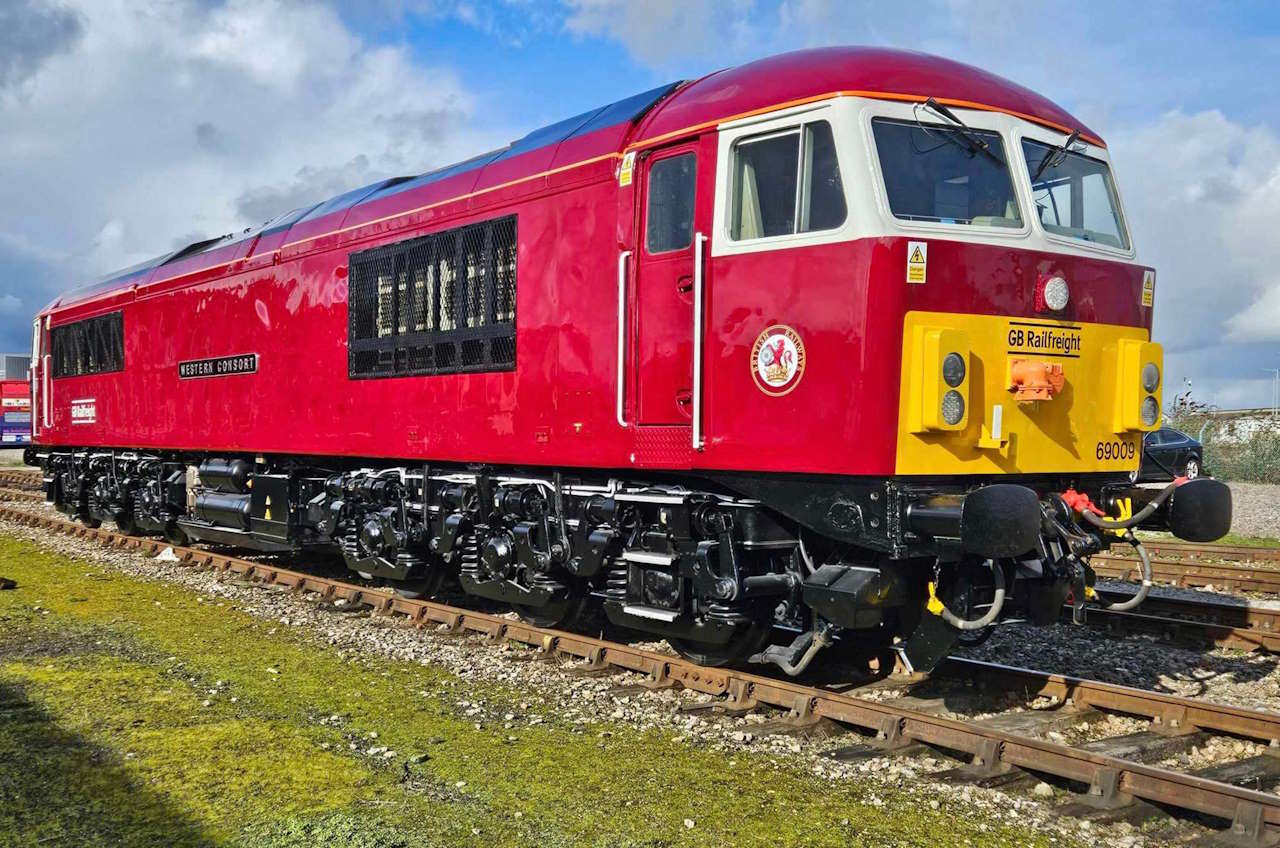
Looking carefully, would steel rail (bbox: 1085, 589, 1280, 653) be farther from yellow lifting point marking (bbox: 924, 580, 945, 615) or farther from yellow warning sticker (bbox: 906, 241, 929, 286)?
yellow warning sticker (bbox: 906, 241, 929, 286)

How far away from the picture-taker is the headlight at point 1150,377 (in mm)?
6957

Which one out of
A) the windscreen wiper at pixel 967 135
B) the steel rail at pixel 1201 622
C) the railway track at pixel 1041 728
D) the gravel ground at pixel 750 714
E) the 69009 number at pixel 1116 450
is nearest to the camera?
the railway track at pixel 1041 728

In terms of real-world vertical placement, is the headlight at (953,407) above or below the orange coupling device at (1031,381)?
below

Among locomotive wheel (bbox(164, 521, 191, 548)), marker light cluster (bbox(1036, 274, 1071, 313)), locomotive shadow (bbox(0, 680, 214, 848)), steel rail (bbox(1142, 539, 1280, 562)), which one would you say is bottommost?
locomotive wheel (bbox(164, 521, 191, 548))

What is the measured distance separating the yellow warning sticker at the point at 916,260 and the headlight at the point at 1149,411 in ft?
6.38

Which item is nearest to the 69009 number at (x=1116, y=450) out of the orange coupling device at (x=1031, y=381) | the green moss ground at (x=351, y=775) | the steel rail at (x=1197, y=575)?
the orange coupling device at (x=1031, y=381)

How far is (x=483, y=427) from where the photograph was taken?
894cm

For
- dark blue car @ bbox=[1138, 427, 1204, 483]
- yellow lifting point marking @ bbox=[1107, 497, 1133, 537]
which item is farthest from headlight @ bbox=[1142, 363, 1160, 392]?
dark blue car @ bbox=[1138, 427, 1204, 483]

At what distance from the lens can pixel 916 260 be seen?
240 inches

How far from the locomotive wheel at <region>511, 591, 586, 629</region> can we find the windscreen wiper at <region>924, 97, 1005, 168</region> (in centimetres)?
444

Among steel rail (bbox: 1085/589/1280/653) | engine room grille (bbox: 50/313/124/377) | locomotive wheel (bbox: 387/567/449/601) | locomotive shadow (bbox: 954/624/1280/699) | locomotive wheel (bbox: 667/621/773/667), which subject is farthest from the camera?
engine room grille (bbox: 50/313/124/377)

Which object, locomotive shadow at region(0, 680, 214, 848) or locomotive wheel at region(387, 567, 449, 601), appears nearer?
locomotive shadow at region(0, 680, 214, 848)

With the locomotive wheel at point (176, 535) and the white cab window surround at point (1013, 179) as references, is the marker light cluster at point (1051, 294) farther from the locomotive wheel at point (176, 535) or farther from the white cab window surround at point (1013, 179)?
the locomotive wheel at point (176, 535)

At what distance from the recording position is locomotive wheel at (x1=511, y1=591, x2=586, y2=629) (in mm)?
8812
